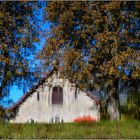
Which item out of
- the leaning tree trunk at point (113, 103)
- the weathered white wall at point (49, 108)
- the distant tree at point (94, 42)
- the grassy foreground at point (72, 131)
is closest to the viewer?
the grassy foreground at point (72, 131)

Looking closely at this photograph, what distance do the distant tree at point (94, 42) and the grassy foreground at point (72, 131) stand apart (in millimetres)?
9256

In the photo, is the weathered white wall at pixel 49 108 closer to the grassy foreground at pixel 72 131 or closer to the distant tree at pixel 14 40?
the distant tree at pixel 14 40

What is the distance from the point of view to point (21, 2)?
24.6 meters

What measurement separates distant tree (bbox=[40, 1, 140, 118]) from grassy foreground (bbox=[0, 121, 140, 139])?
30.4 ft

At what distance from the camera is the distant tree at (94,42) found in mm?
21219

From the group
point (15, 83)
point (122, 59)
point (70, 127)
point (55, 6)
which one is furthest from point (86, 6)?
point (70, 127)

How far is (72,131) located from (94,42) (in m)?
11.5

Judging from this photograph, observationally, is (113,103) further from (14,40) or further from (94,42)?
(14,40)

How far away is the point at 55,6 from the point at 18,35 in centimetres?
294

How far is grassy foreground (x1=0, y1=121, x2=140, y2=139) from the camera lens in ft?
33.3

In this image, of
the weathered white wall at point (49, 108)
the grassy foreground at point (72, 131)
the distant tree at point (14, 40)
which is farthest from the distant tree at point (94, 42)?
the weathered white wall at point (49, 108)

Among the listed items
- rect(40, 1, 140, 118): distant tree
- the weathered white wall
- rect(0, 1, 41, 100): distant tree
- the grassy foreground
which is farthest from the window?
the grassy foreground

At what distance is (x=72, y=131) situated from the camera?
1082 centimetres

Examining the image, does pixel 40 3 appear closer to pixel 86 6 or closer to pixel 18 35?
pixel 18 35
